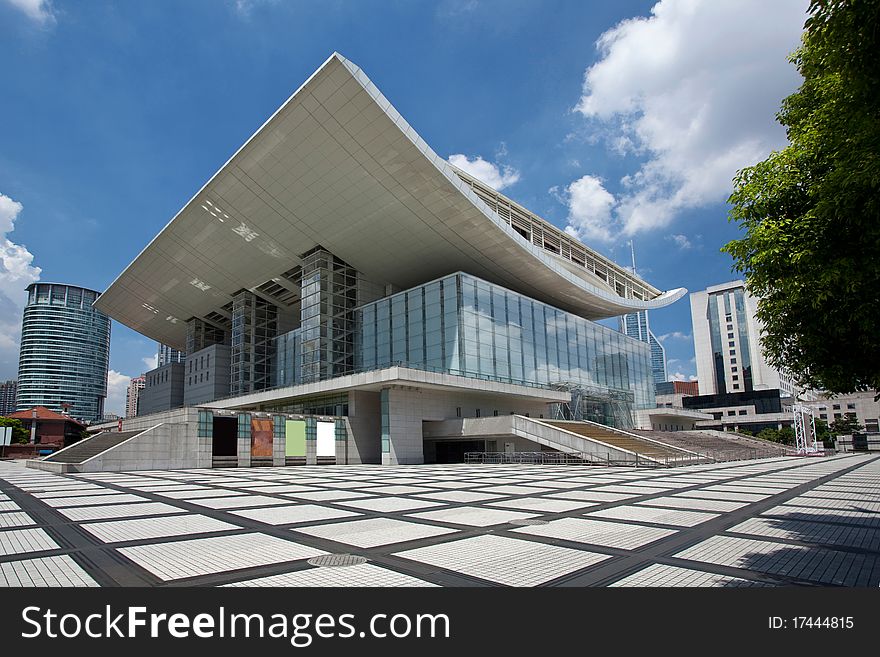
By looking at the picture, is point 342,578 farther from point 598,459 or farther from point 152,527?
point 598,459

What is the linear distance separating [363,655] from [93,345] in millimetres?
180146

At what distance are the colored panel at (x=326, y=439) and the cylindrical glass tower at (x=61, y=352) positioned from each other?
13786 cm

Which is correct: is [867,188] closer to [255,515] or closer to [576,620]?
[576,620]

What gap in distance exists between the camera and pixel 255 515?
1141 cm

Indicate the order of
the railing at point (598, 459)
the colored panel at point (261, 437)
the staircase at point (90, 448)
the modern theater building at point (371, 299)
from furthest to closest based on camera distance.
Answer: the modern theater building at point (371, 299), the colored panel at point (261, 437), the staircase at point (90, 448), the railing at point (598, 459)

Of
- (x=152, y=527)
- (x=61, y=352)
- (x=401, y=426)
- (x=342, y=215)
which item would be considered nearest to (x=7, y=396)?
(x=61, y=352)

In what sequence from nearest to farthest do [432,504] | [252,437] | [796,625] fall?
1. [796,625]
2. [432,504]
3. [252,437]

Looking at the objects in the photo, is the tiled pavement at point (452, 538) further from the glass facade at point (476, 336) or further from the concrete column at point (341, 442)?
the glass facade at point (476, 336)

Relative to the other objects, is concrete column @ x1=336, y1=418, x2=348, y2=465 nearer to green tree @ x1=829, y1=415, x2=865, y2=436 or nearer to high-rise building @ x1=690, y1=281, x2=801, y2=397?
green tree @ x1=829, y1=415, x2=865, y2=436

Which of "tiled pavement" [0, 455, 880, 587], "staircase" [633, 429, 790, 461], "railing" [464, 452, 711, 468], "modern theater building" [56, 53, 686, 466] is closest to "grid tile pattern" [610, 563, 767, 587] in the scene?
"tiled pavement" [0, 455, 880, 587]

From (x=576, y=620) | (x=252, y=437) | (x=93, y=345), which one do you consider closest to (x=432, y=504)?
(x=576, y=620)

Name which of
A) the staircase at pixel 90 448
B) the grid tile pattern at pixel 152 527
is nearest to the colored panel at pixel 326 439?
the staircase at pixel 90 448

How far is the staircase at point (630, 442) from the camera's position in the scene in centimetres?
3256

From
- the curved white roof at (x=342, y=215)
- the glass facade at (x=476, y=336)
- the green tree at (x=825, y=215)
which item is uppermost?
the curved white roof at (x=342, y=215)
